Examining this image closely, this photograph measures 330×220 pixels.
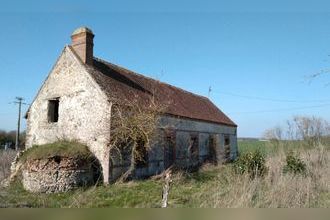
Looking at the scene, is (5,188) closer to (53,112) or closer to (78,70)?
(53,112)

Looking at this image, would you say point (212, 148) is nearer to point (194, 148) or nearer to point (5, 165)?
point (194, 148)

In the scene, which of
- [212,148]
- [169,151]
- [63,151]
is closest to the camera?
[63,151]

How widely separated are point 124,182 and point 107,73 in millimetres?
6773

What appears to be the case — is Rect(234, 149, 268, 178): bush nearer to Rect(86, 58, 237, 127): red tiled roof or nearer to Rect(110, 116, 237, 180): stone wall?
Rect(110, 116, 237, 180): stone wall

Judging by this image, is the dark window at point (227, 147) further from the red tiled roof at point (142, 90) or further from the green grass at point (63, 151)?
the green grass at point (63, 151)

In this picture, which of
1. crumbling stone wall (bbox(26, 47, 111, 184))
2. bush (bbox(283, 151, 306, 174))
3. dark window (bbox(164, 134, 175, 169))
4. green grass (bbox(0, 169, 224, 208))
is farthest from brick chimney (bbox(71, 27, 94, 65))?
bush (bbox(283, 151, 306, 174))

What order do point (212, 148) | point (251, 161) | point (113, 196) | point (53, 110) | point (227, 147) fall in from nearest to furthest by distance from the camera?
point (113, 196), point (251, 161), point (53, 110), point (212, 148), point (227, 147)

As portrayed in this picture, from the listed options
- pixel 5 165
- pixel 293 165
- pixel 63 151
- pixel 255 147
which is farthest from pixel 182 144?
pixel 5 165

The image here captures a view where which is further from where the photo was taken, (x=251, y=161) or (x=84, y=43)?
(x=84, y=43)

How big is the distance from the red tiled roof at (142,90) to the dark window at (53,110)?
3.38 m

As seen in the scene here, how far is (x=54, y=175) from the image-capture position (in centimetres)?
1498

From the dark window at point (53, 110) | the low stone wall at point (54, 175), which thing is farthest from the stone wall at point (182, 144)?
the dark window at point (53, 110)

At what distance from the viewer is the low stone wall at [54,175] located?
588 inches

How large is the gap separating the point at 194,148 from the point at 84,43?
10.7m
